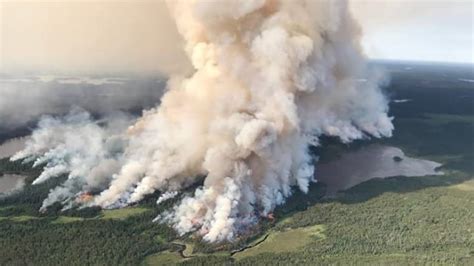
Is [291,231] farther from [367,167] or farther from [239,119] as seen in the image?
[367,167]

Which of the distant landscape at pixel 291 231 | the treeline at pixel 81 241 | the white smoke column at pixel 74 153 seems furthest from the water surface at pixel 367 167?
the white smoke column at pixel 74 153

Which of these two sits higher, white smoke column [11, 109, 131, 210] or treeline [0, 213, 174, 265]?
white smoke column [11, 109, 131, 210]

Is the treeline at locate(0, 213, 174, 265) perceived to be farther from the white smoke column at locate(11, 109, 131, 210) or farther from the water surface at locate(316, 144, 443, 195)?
the water surface at locate(316, 144, 443, 195)

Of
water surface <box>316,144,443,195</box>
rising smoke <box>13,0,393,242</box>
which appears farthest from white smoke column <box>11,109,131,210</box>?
water surface <box>316,144,443,195</box>

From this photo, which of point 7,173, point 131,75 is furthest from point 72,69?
point 7,173

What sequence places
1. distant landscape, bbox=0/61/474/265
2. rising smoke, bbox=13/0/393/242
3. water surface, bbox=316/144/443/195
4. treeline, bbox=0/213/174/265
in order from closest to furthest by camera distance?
treeline, bbox=0/213/174/265
distant landscape, bbox=0/61/474/265
rising smoke, bbox=13/0/393/242
water surface, bbox=316/144/443/195

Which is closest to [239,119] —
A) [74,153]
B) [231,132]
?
[231,132]

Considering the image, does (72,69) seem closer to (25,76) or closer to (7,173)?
(25,76)

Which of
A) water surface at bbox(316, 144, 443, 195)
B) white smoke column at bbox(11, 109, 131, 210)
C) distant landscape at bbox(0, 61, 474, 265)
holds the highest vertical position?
white smoke column at bbox(11, 109, 131, 210)

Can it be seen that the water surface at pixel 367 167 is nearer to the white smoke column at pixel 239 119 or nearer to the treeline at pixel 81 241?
the white smoke column at pixel 239 119
